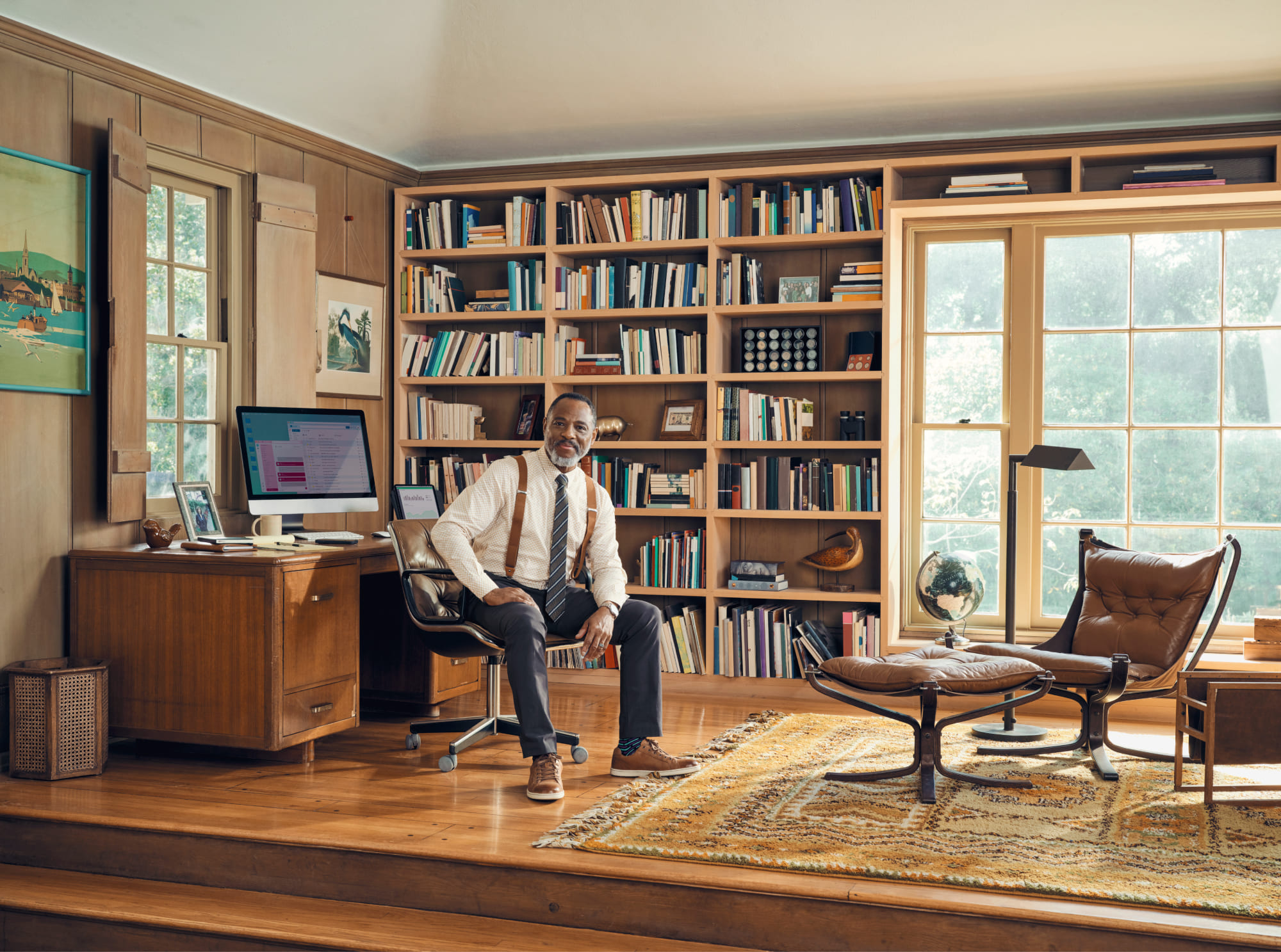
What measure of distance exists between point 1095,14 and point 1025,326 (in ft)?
5.12

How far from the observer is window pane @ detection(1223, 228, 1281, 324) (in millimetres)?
4965

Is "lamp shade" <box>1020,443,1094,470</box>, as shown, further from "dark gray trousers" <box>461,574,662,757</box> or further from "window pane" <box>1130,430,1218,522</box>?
"dark gray trousers" <box>461,574,662,757</box>

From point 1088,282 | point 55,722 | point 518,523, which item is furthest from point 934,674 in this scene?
point 55,722

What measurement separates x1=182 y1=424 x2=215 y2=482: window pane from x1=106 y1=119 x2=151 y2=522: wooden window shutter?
0.36 metres

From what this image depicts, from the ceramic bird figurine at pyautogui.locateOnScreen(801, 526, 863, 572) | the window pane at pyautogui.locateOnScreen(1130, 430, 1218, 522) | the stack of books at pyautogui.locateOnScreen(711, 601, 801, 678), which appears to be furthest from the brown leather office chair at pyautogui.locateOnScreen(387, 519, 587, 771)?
the window pane at pyautogui.locateOnScreen(1130, 430, 1218, 522)

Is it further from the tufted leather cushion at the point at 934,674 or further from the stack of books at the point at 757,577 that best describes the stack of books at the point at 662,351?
the tufted leather cushion at the point at 934,674

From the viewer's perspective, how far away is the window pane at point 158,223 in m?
4.41

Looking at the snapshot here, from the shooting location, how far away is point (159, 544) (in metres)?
3.95

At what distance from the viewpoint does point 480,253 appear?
559cm

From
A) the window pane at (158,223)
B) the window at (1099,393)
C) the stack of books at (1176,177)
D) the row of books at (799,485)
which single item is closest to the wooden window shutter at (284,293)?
the window pane at (158,223)

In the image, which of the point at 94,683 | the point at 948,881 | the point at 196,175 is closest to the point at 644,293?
the point at 196,175

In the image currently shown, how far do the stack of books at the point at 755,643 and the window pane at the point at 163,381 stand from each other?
250 centimetres

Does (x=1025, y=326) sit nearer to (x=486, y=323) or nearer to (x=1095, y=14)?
(x=1095, y=14)

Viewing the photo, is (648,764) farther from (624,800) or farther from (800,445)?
(800,445)
